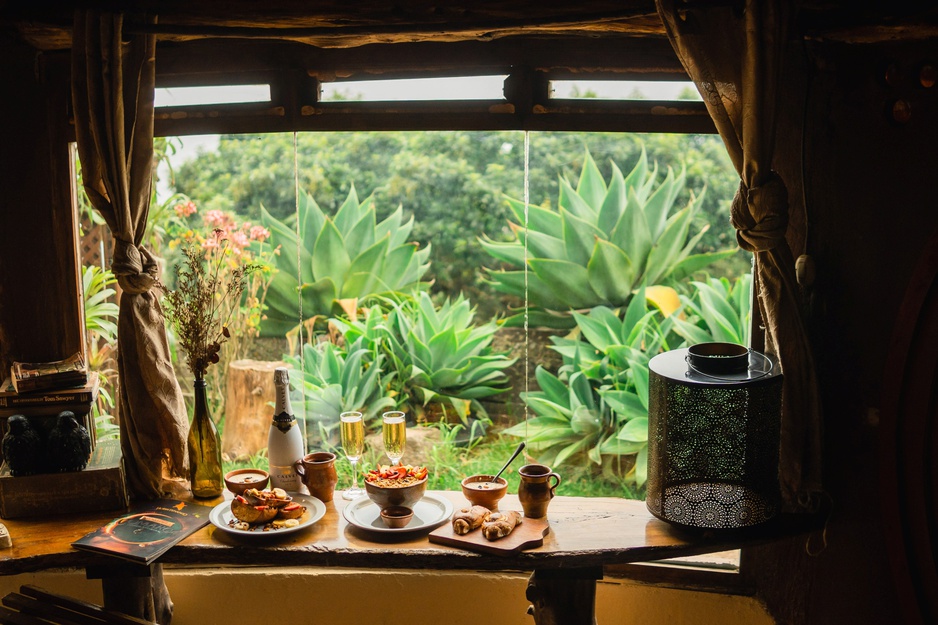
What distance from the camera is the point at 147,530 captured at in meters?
2.08

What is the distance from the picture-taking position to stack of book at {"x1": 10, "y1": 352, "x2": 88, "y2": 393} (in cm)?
225

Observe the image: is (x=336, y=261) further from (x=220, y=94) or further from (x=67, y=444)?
(x=67, y=444)

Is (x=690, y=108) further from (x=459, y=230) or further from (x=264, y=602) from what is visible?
(x=264, y=602)

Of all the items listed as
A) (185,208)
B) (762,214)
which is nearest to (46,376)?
(185,208)

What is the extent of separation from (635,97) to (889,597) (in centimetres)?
154

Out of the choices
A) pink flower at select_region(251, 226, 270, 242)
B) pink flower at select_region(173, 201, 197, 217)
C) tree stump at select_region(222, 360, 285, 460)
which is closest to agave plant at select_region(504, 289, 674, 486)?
tree stump at select_region(222, 360, 285, 460)

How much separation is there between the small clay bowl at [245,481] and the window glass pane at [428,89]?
1.16 metres

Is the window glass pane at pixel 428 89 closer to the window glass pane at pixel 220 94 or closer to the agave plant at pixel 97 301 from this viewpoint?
the window glass pane at pixel 220 94

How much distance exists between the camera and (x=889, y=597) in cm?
209

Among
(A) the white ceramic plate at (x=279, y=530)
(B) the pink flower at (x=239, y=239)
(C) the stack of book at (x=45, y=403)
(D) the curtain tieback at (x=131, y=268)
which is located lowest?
(A) the white ceramic plate at (x=279, y=530)

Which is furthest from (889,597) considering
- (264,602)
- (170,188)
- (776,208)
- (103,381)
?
(170,188)

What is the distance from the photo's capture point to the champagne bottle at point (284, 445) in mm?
2254

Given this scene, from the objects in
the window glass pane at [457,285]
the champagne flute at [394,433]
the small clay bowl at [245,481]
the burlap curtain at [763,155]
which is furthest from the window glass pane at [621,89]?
the small clay bowl at [245,481]

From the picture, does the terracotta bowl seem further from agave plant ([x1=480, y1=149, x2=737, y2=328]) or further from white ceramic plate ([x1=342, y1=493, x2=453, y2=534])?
agave plant ([x1=480, y1=149, x2=737, y2=328])
